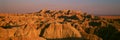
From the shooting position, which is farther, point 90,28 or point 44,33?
point 90,28

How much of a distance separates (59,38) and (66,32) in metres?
2.16

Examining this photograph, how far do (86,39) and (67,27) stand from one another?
21.2ft

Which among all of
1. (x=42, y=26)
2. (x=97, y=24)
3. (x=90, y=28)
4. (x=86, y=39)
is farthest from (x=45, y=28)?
(x=97, y=24)

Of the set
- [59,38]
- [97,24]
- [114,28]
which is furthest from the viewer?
[97,24]

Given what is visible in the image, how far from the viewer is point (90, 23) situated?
55.4m

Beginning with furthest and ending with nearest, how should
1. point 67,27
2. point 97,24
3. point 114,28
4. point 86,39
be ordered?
point 97,24
point 114,28
point 67,27
point 86,39

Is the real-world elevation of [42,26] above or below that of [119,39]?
above

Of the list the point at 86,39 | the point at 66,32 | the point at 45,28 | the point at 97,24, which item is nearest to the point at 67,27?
the point at 66,32

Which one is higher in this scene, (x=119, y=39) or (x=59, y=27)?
(x=59, y=27)

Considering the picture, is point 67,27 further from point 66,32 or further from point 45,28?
point 45,28

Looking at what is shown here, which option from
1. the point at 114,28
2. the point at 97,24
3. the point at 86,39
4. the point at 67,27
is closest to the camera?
the point at 86,39

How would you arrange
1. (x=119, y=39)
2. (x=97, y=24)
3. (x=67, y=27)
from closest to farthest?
(x=67, y=27)
(x=119, y=39)
(x=97, y=24)

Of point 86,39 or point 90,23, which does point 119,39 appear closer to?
point 86,39

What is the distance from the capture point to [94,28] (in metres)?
49.1
